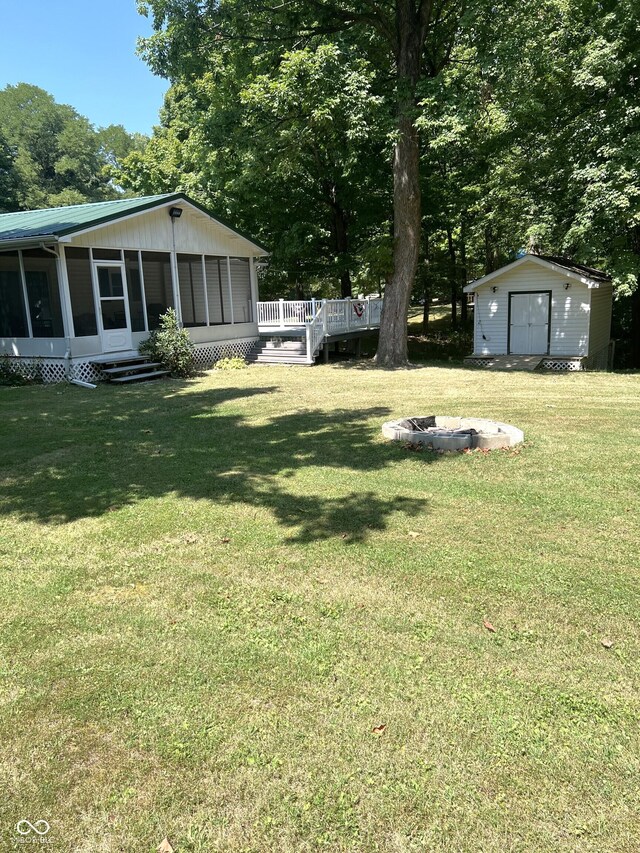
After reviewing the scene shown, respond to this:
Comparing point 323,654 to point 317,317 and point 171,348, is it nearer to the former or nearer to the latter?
point 171,348

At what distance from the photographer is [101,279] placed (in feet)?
44.7

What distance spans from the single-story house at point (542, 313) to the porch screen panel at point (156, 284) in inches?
361

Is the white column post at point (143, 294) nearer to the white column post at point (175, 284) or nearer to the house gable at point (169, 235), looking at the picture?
the house gable at point (169, 235)

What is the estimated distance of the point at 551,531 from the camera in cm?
457

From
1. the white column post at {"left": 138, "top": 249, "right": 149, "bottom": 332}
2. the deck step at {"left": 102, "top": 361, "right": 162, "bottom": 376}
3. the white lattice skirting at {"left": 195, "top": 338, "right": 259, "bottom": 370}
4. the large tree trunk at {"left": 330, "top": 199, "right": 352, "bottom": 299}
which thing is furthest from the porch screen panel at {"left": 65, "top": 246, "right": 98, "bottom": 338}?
the large tree trunk at {"left": 330, "top": 199, "right": 352, "bottom": 299}

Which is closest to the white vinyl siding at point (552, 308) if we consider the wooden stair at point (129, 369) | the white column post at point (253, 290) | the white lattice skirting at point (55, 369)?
the white column post at point (253, 290)

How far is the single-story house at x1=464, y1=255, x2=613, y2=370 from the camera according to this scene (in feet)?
57.2

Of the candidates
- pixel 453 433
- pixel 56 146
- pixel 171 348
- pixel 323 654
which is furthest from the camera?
pixel 56 146

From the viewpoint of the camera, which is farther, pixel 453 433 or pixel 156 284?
pixel 156 284

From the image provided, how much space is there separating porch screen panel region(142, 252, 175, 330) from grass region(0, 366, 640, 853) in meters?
9.55

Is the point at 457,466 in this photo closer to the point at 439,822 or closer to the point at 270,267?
the point at 439,822

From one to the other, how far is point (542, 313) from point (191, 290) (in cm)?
1035

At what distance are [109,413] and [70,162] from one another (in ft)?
182

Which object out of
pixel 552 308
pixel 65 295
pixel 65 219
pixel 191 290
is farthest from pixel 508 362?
pixel 65 219
